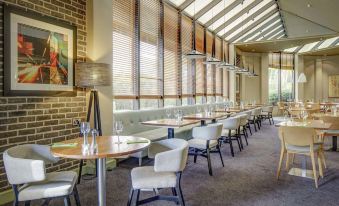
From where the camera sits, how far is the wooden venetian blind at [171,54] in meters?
7.29

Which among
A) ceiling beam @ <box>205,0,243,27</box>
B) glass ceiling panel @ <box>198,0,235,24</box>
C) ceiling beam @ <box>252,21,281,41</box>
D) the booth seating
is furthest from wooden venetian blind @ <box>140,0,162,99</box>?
ceiling beam @ <box>252,21,281,41</box>

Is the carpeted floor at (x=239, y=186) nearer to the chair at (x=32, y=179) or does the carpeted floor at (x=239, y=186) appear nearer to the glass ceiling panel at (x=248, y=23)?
the chair at (x=32, y=179)

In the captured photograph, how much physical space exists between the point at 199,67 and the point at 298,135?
5923 millimetres

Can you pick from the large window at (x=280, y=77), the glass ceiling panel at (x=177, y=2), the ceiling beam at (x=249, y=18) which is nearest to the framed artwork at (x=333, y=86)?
the large window at (x=280, y=77)

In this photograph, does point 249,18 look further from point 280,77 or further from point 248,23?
point 280,77

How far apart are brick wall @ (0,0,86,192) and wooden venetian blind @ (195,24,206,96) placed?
543 centimetres

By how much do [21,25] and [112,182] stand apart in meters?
2.38

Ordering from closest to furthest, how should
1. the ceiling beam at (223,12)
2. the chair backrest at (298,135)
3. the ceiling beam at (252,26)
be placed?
the chair backrest at (298,135), the ceiling beam at (223,12), the ceiling beam at (252,26)

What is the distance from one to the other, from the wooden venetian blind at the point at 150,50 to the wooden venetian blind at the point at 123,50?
364 mm

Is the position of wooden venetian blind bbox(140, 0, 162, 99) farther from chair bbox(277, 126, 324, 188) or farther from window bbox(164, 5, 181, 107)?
chair bbox(277, 126, 324, 188)

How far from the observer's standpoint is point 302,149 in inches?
152

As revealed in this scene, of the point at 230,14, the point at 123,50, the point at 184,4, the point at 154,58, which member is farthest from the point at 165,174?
the point at 230,14

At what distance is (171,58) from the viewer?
7.55 metres

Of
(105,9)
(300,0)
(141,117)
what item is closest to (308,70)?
(300,0)
